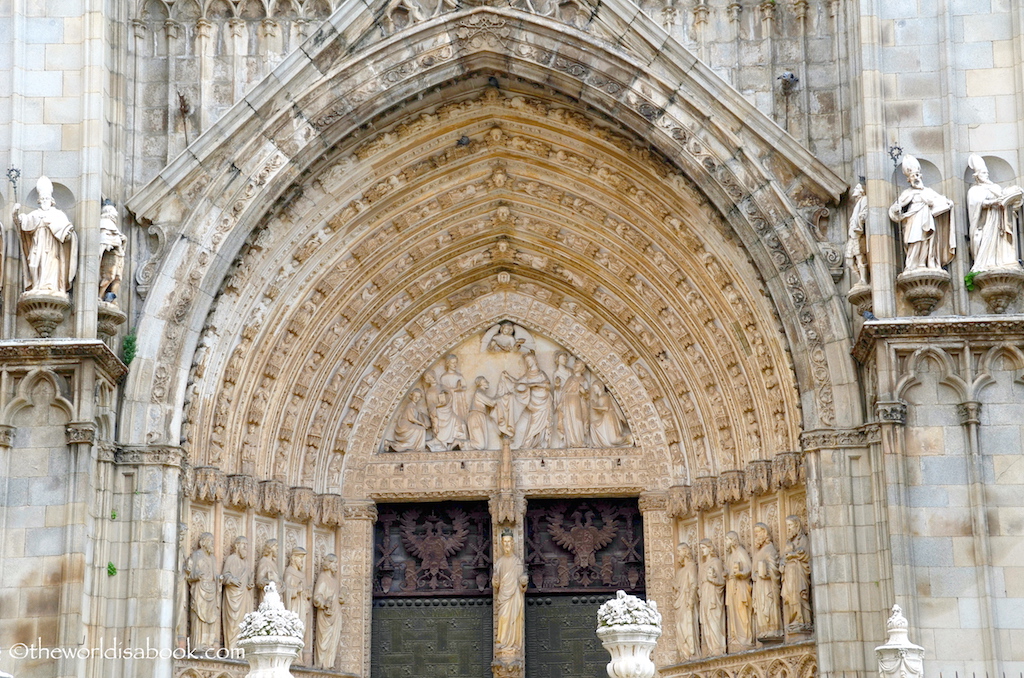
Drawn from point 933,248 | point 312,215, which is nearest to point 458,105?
point 312,215

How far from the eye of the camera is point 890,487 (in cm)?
1336

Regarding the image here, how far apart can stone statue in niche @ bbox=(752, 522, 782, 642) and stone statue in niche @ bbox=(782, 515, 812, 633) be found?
0.11 metres

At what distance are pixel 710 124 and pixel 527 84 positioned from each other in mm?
1823

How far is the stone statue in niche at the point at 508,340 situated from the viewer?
17.1m

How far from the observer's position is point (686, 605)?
1566 cm

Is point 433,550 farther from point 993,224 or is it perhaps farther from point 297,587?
point 993,224

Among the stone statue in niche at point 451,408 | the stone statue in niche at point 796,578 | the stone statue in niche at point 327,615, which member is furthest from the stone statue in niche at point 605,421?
the stone statue in niche at point 327,615

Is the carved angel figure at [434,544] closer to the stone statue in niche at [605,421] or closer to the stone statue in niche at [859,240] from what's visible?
the stone statue in niche at [605,421]

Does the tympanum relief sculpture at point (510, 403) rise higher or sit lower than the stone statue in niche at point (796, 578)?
higher

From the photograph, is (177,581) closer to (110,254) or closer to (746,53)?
(110,254)

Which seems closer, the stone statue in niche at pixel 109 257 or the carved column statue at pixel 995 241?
the carved column statue at pixel 995 241

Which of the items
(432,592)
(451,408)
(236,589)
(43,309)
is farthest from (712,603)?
(43,309)

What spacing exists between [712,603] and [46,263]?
6782 mm

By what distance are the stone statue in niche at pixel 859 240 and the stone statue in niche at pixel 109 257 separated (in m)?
6.34
